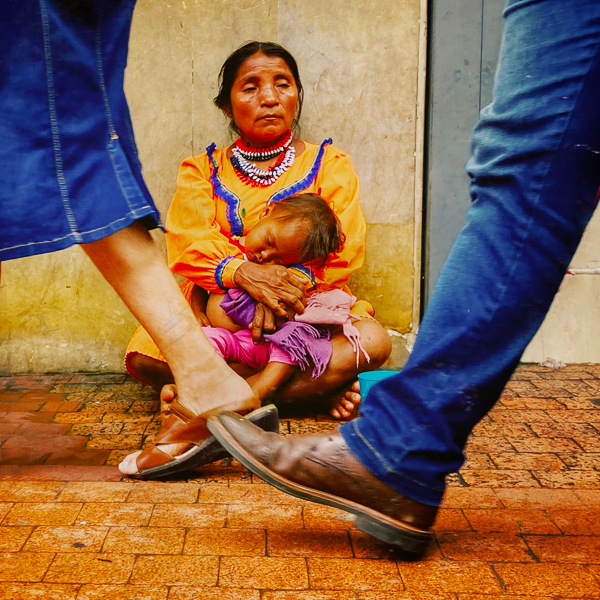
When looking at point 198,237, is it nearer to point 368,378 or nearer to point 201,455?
point 368,378

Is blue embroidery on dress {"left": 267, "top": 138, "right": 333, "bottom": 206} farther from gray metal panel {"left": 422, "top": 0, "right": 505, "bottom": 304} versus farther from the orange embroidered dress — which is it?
gray metal panel {"left": 422, "top": 0, "right": 505, "bottom": 304}

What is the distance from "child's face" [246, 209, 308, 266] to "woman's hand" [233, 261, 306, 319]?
0.16 ft

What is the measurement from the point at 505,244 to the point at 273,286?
1.54 meters

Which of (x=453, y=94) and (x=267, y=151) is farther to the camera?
(x=453, y=94)

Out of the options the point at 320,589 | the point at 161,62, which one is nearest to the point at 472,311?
the point at 320,589

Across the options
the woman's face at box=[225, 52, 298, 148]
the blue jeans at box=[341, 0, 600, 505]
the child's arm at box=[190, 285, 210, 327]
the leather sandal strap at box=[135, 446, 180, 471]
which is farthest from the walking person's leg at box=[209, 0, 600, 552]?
the woman's face at box=[225, 52, 298, 148]

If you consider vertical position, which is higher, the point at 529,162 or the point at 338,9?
the point at 338,9

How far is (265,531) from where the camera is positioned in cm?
175

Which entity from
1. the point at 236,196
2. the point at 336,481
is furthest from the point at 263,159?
the point at 336,481

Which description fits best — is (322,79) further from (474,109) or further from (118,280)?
(118,280)

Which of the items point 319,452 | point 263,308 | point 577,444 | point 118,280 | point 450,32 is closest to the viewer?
point 319,452

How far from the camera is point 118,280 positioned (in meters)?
1.81

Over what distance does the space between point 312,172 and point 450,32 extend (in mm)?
1010

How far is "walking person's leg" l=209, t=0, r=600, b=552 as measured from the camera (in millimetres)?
1354
